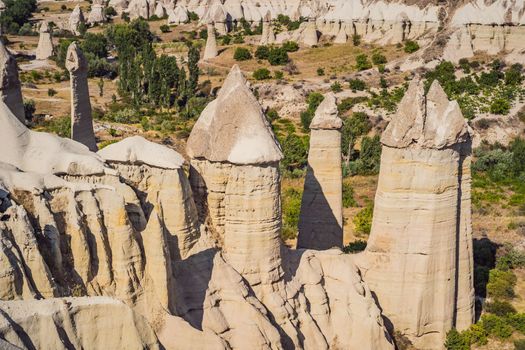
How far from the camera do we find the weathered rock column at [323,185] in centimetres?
1516

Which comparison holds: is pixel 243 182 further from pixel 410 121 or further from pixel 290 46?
pixel 290 46

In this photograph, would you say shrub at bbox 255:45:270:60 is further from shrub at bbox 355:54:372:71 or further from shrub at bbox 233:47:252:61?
shrub at bbox 355:54:372:71

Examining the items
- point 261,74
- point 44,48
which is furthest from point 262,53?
point 44,48

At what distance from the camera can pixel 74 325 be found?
7340mm

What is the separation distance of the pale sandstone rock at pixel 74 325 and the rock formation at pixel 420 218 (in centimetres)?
→ 670

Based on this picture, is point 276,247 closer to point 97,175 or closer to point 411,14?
point 97,175

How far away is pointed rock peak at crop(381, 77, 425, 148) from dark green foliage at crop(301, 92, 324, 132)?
2856cm

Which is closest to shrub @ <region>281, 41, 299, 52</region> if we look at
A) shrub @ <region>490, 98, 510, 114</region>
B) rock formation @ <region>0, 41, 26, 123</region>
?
shrub @ <region>490, 98, 510, 114</region>

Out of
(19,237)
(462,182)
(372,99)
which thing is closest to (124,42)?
(372,99)

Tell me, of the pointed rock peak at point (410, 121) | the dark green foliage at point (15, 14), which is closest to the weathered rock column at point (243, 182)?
the pointed rock peak at point (410, 121)

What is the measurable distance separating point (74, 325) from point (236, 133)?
5.43m

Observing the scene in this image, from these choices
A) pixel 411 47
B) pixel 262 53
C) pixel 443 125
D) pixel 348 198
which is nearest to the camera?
pixel 443 125

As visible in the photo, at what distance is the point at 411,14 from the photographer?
217 ft

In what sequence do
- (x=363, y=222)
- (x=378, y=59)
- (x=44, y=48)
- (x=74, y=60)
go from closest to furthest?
(x=74, y=60), (x=363, y=222), (x=378, y=59), (x=44, y=48)
